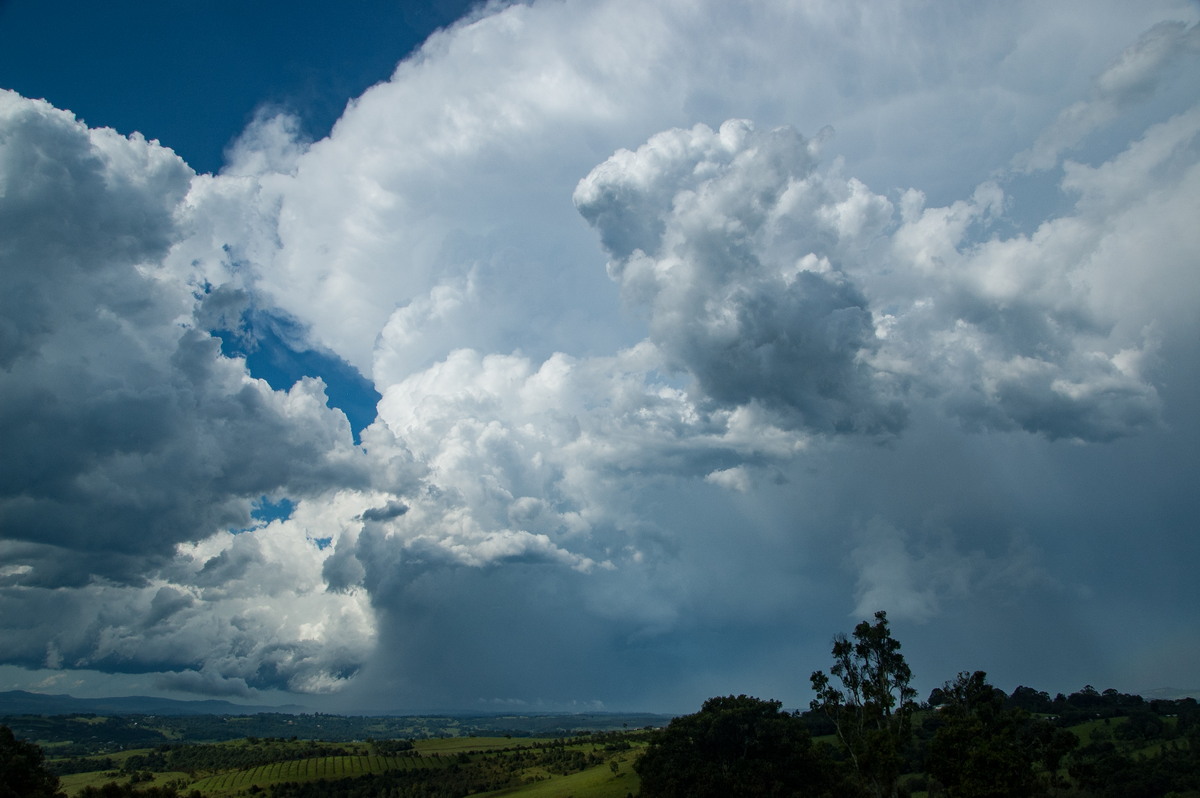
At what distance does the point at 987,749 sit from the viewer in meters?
85.1

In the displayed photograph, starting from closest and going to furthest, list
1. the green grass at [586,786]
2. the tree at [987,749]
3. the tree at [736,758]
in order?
1. the tree at [987,749]
2. the tree at [736,758]
3. the green grass at [586,786]

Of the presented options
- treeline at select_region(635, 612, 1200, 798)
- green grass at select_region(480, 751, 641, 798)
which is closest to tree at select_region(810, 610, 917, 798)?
treeline at select_region(635, 612, 1200, 798)

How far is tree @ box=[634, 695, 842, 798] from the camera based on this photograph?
363ft

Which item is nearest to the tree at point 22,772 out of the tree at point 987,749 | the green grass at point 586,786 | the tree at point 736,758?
the tree at point 736,758

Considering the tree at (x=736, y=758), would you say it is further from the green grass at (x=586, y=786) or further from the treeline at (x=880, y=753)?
the green grass at (x=586, y=786)

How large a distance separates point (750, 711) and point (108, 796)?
98.4 m

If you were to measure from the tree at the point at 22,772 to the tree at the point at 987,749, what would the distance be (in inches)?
4491

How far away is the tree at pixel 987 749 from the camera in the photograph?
274ft

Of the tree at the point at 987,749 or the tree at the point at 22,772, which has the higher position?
the tree at the point at 987,749

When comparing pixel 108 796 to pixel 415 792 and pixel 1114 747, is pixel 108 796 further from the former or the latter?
pixel 1114 747

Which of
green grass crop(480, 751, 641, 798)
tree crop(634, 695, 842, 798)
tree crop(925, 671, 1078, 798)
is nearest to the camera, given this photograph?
tree crop(925, 671, 1078, 798)

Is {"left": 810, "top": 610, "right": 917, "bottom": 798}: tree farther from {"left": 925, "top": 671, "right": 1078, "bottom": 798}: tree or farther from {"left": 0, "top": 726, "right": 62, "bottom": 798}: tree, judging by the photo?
{"left": 0, "top": 726, "right": 62, "bottom": 798}: tree

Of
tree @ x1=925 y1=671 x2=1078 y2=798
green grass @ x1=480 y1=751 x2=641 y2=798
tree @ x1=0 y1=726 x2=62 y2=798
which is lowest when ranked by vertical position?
green grass @ x1=480 y1=751 x2=641 y2=798

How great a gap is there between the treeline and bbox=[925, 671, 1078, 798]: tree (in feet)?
0.43
